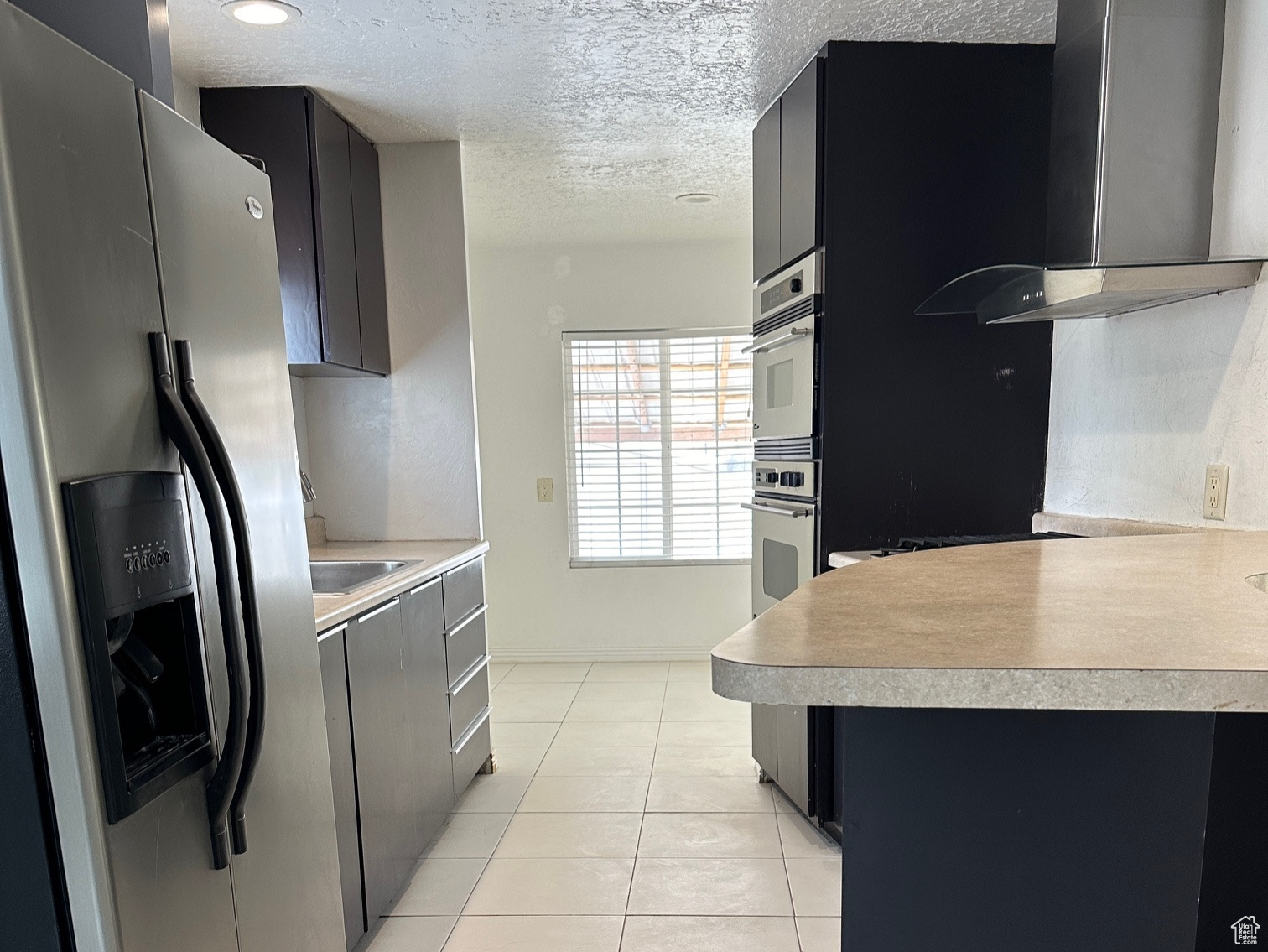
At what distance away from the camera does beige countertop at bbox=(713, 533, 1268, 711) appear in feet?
2.11

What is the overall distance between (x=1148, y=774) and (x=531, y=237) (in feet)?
12.6

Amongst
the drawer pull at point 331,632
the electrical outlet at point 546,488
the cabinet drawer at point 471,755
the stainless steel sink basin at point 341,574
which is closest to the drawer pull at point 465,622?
the stainless steel sink basin at point 341,574

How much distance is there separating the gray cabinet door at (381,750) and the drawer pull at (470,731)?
389 millimetres

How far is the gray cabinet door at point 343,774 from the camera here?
1632 millimetres

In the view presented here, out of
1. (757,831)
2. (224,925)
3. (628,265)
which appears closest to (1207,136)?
(757,831)

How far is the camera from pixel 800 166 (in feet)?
7.54

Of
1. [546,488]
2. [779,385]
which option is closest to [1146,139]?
[779,385]

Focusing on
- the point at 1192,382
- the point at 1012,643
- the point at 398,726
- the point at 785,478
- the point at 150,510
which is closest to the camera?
the point at 1012,643

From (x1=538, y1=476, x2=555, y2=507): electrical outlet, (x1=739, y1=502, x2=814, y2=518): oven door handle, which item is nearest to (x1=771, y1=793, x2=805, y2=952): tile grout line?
(x1=739, y1=502, x2=814, y2=518): oven door handle

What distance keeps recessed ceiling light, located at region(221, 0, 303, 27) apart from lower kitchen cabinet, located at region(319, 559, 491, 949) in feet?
5.00

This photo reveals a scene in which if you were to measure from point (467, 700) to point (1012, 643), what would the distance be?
7.38ft

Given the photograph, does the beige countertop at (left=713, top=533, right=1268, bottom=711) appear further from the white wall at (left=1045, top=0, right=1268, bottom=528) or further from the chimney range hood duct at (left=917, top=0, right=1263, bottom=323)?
the chimney range hood duct at (left=917, top=0, right=1263, bottom=323)

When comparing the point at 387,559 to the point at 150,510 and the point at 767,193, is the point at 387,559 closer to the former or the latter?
the point at 150,510

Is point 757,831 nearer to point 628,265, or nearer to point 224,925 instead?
point 224,925
